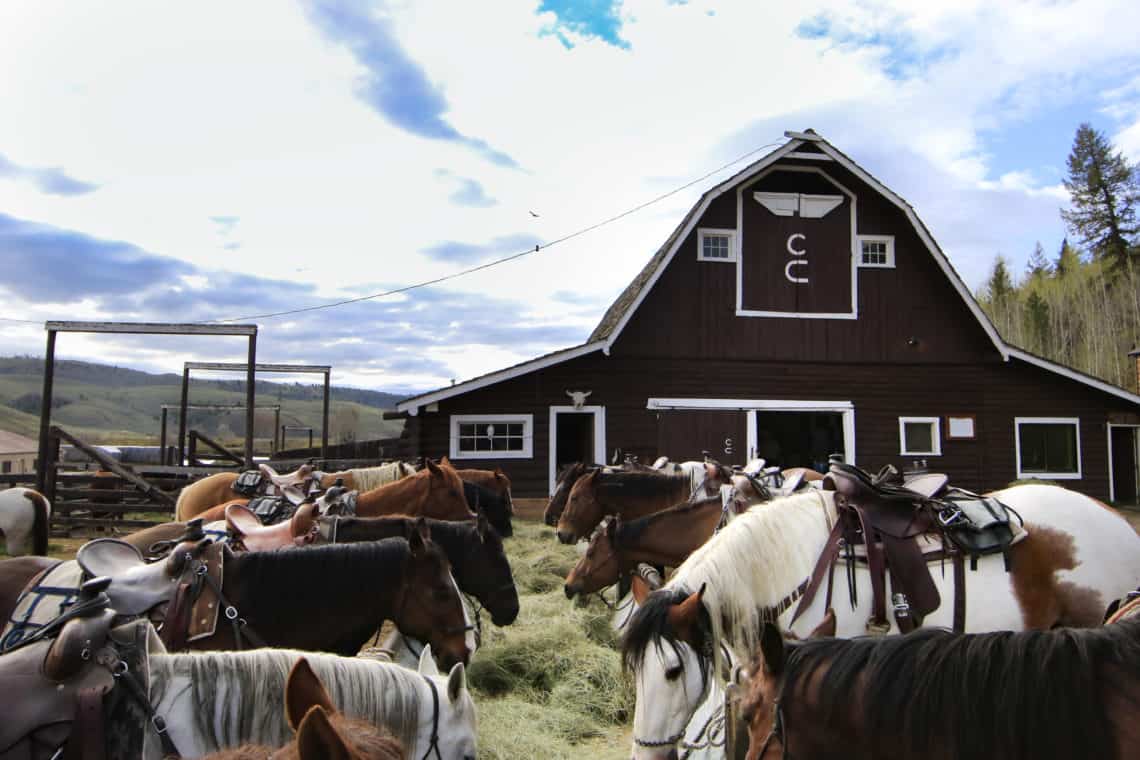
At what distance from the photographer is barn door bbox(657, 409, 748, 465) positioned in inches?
524

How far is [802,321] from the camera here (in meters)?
14.1

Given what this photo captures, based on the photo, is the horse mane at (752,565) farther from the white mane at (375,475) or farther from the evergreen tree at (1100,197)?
the evergreen tree at (1100,197)

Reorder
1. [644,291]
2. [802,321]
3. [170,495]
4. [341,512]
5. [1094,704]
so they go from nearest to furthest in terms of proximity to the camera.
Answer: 1. [1094,704]
2. [341,512]
3. [170,495]
4. [644,291]
5. [802,321]

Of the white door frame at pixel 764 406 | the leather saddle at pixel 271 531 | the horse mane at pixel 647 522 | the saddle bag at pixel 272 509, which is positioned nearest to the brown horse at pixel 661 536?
the horse mane at pixel 647 522

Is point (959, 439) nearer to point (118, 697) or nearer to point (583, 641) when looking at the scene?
point (583, 641)

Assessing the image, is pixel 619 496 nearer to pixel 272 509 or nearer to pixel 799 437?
pixel 272 509

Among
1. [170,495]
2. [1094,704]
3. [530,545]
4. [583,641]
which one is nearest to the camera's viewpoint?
[1094,704]

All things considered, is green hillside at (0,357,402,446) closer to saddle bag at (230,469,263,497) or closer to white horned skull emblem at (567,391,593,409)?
white horned skull emblem at (567,391,593,409)

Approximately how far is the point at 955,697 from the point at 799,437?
55.1 ft

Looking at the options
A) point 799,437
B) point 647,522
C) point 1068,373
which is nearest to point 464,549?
point 647,522

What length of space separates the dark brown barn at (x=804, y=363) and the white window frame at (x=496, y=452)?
3cm

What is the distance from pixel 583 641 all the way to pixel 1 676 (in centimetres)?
443

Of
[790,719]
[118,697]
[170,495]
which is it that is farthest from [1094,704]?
[170,495]

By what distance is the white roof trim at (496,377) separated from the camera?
12.3m
